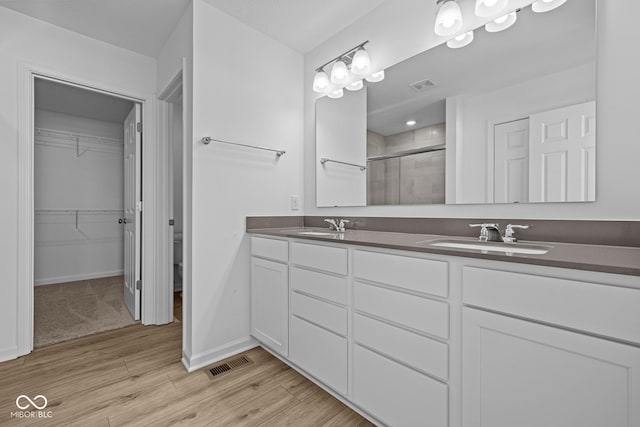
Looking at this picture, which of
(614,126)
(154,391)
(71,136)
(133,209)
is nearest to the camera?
(614,126)

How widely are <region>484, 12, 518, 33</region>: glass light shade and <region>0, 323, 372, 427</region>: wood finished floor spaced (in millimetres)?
2028

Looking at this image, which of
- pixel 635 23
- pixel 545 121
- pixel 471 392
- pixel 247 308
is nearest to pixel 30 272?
pixel 247 308

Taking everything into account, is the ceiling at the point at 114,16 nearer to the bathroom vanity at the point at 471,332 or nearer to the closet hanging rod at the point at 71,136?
the bathroom vanity at the point at 471,332

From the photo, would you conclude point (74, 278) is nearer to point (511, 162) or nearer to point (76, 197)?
point (76, 197)

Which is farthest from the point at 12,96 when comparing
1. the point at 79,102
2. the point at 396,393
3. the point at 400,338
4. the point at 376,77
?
the point at 396,393

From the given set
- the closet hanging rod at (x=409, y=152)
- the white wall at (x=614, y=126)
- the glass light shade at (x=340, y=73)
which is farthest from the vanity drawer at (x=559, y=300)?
the glass light shade at (x=340, y=73)

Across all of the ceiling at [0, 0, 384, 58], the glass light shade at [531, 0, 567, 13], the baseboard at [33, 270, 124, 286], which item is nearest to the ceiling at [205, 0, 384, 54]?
the ceiling at [0, 0, 384, 58]

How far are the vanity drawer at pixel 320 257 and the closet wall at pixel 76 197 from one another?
3936 mm

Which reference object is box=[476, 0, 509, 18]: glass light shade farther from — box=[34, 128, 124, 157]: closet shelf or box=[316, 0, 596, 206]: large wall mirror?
box=[34, 128, 124, 157]: closet shelf

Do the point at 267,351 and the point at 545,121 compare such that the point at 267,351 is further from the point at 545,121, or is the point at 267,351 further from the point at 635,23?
the point at 635,23

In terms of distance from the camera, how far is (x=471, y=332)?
3.17 ft

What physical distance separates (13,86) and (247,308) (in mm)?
2233

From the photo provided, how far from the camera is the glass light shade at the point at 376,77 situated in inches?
74.3

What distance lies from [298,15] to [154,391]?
2.54 meters
